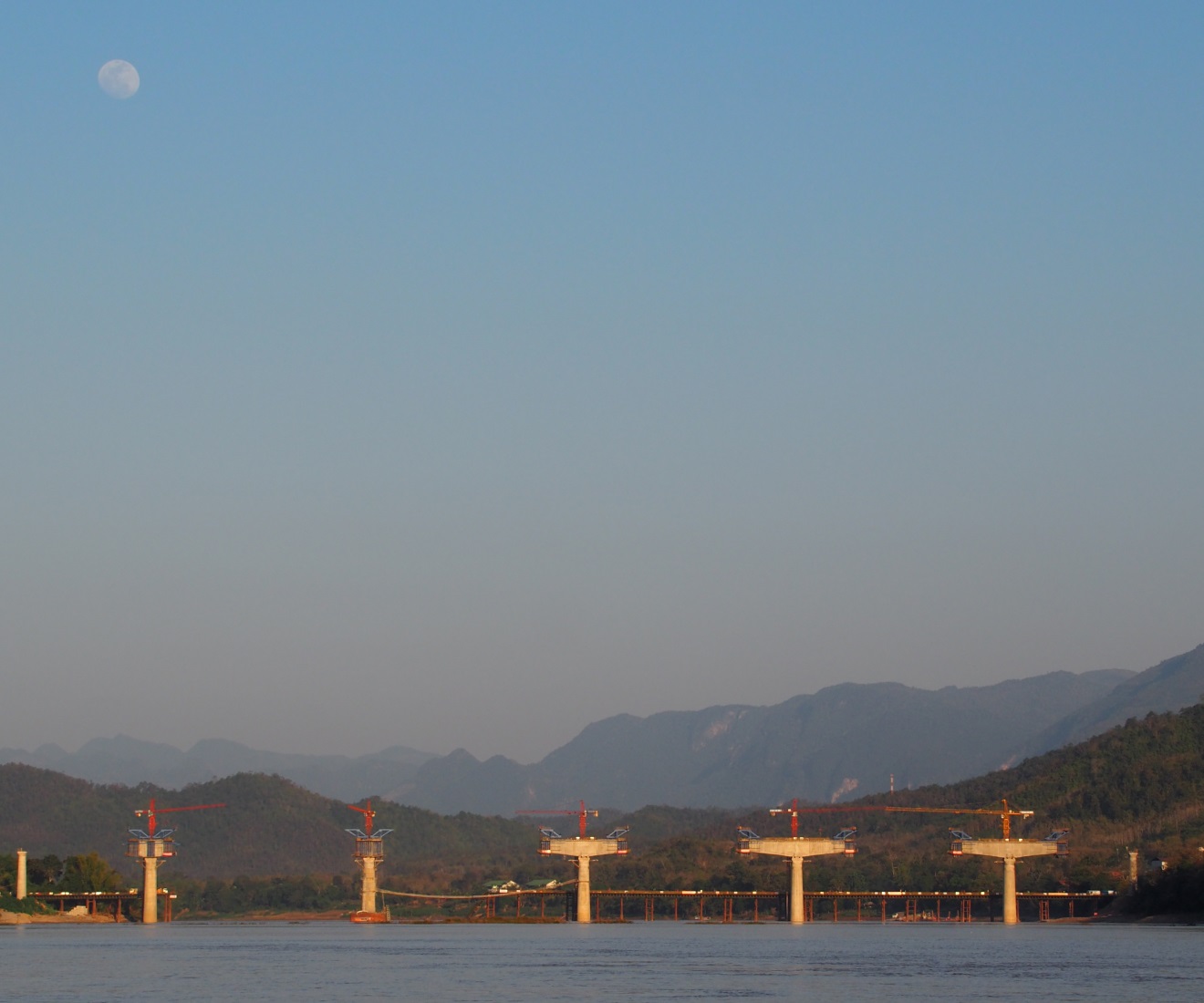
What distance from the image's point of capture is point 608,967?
113562 millimetres

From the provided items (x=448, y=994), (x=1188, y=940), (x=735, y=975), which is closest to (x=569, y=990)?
(x=448, y=994)

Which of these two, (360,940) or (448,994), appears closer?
(448,994)

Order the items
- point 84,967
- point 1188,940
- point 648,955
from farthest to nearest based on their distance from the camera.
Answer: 1. point 1188,940
2. point 648,955
3. point 84,967

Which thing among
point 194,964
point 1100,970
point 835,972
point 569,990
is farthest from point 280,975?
point 1100,970

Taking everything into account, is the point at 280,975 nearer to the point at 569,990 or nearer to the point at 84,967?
the point at 84,967

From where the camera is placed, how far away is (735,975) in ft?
341

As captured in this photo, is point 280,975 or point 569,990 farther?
point 280,975

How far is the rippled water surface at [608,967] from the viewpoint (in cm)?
8881

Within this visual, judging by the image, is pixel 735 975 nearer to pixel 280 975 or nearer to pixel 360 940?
pixel 280 975

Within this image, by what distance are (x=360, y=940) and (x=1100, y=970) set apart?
83215 millimetres

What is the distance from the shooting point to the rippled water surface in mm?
88812

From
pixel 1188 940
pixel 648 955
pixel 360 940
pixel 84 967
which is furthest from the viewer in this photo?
pixel 360 940

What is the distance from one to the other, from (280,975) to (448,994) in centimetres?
2071

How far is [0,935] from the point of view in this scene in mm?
176125
